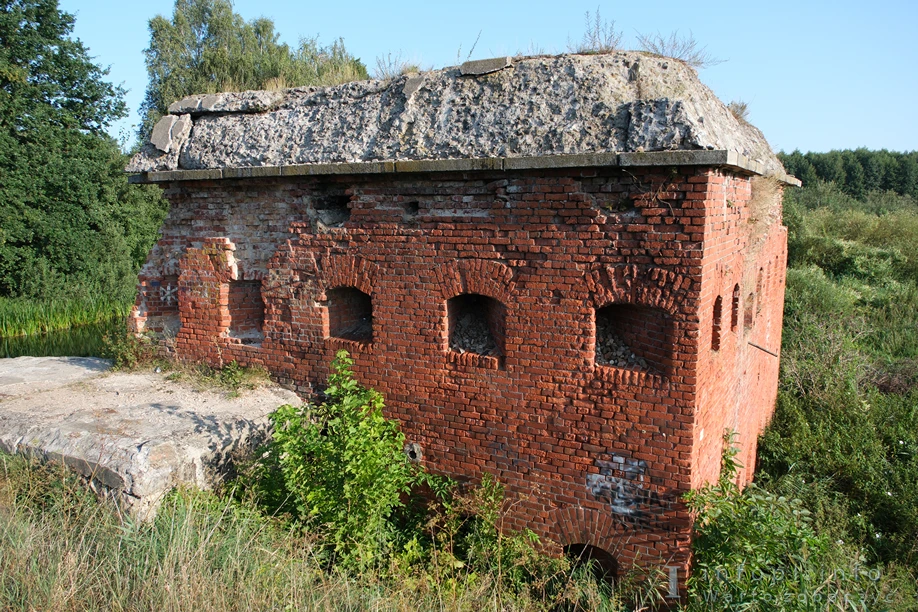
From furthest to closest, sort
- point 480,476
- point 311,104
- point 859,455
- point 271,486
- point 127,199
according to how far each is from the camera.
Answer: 1. point 127,199
2. point 859,455
3. point 311,104
4. point 480,476
5. point 271,486

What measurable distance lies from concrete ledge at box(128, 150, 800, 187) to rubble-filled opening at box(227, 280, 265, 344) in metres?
1.25

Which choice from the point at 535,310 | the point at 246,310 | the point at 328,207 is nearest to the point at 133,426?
the point at 246,310

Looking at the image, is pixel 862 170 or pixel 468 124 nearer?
pixel 468 124

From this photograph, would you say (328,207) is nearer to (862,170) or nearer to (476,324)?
(476,324)

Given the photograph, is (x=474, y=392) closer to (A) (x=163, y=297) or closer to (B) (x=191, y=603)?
(B) (x=191, y=603)

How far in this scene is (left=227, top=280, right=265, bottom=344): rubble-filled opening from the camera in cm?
691

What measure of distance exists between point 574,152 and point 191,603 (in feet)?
13.4

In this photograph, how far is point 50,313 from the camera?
1734cm

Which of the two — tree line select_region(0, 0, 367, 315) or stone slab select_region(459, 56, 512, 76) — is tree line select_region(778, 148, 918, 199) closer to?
tree line select_region(0, 0, 367, 315)

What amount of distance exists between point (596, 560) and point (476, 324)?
7.72 feet

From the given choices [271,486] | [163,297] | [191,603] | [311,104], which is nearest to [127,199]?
[163,297]

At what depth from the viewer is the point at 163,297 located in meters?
7.35

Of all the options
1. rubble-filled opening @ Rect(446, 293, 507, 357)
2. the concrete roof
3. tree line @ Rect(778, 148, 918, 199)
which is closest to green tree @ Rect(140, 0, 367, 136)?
the concrete roof

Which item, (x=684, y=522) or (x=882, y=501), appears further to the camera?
(x=882, y=501)
